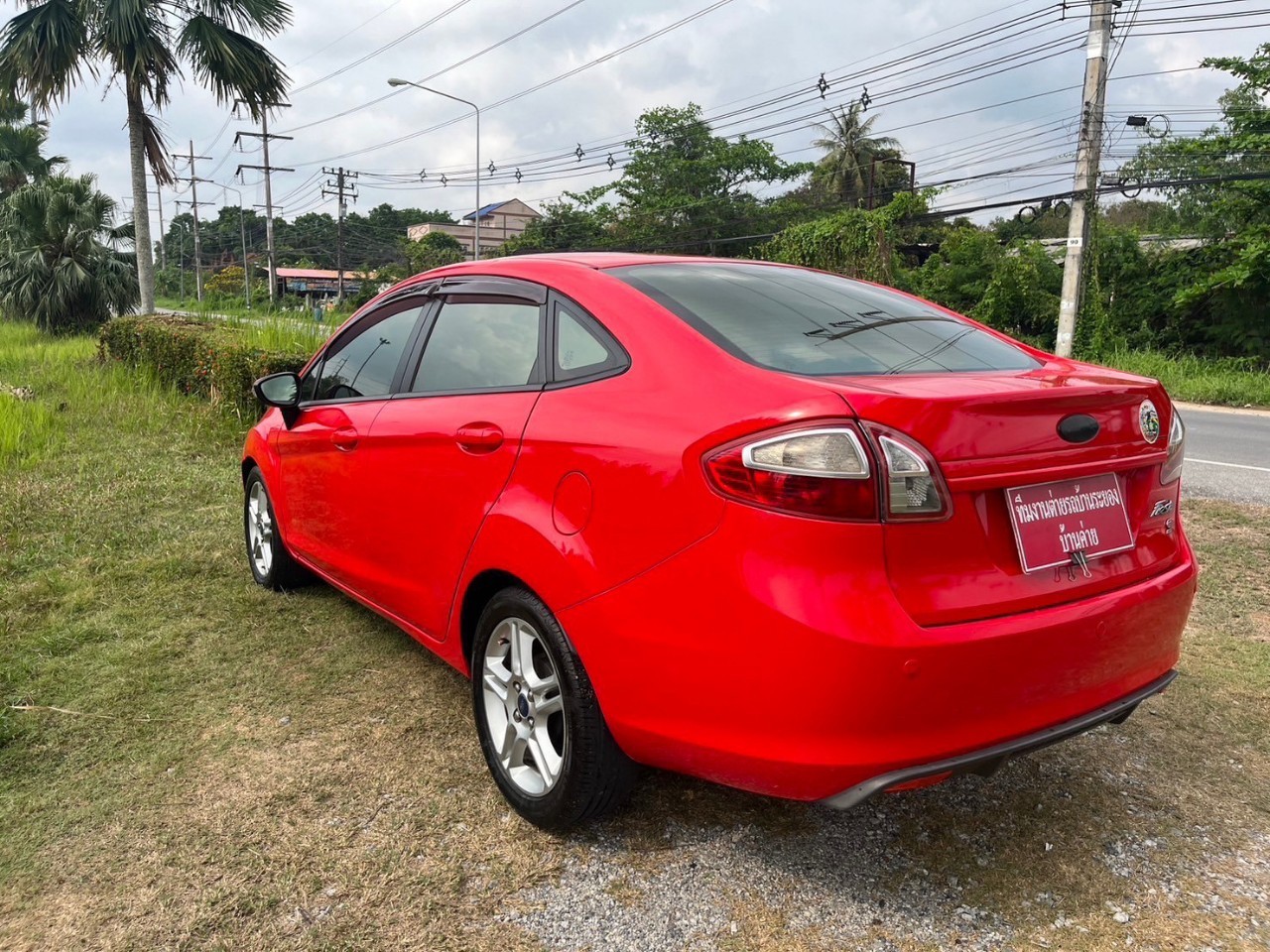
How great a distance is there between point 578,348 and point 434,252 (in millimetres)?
65878

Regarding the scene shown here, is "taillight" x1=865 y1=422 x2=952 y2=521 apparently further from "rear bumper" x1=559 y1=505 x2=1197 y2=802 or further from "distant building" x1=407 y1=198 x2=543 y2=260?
"distant building" x1=407 y1=198 x2=543 y2=260

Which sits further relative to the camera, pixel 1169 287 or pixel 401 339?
pixel 1169 287

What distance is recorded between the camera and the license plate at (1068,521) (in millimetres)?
1976

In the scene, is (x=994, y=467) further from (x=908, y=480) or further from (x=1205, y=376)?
(x=1205, y=376)

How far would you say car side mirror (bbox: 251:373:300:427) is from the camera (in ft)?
12.8

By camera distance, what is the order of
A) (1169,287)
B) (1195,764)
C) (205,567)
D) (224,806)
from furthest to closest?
1. (1169,287)
2. (205,567)
3. (1195,764)
4. (224,806)

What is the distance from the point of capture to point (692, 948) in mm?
2029

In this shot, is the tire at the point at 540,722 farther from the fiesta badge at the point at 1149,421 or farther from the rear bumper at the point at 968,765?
the fiesta badge at the point at 1149,421

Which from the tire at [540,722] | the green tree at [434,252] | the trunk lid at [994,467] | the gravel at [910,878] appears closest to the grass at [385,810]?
the gravel at [910,878]

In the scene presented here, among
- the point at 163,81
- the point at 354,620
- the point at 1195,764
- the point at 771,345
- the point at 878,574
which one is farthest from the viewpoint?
the point at 163,81

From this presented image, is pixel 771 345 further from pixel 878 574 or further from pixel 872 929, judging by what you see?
pixel 872 929

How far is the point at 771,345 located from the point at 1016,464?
2.13 feet

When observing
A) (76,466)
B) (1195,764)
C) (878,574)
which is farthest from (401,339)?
(76,466)

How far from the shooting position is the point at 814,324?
8.17 ft
